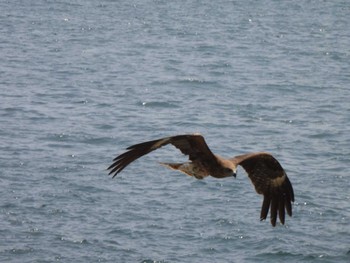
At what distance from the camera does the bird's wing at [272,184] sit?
565 inches

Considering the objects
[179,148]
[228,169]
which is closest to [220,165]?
[228,169]

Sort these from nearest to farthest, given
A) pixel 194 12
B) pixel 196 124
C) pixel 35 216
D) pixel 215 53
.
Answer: pixel 35 216 → pixel 196 124 → pixel 215 53 → pixel 194 12

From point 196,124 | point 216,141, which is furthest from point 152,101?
point 216,141

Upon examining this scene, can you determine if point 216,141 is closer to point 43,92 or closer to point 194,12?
point 43,92

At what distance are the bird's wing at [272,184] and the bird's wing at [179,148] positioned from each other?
1.61m

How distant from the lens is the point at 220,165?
12.8 metres

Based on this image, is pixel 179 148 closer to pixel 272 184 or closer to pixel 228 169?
pixel 228 169

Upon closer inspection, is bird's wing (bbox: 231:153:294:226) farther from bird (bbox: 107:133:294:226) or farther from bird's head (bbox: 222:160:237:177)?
bird's head (bbox: 222:160:237:177)

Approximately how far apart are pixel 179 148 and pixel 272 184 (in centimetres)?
232

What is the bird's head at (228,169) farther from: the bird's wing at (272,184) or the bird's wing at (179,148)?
the bird's wing at (272,184)

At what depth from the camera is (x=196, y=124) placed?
1118 inches

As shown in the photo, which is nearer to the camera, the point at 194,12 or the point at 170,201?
the point at 170,201

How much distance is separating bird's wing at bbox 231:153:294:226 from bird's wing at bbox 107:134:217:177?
1614mm

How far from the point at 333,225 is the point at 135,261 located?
451 centimetres
